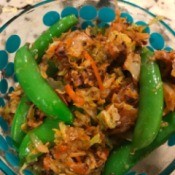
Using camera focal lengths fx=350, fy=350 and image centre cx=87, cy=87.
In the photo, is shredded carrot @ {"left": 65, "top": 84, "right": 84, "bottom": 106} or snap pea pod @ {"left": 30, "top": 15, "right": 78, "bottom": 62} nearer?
shredded carrot @ {"left": 65, "top": 84, "right": 84, "bottom": 106}

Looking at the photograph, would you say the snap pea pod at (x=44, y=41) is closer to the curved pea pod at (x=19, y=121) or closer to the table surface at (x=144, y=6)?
the curved pea pod at (x=19, y=121)

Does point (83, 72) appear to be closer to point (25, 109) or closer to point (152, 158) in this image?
point (25, 109)

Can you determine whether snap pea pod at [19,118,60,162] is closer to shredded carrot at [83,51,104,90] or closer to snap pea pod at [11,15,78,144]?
snap pea pod at [11,15,78,144]

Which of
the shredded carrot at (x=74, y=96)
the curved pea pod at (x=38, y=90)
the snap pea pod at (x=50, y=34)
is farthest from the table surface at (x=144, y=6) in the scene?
the shredded carrot at (x=74, y=96)

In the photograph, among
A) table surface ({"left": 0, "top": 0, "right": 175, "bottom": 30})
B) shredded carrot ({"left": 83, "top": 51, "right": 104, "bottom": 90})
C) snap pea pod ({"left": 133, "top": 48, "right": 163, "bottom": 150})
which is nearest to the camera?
snap pea pod ({"left": 133, "top": 48, "right": 163, "bottom": 150})

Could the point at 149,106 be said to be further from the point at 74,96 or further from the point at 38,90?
the point at 38,90

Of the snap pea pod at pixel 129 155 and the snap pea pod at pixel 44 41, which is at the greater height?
the snap pea pod at pixel 44 41

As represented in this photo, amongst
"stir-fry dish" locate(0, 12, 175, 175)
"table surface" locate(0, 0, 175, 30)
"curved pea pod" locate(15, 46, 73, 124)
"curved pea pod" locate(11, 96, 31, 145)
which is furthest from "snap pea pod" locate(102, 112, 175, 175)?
"table surface" locate(0, 0, 175, 30)
